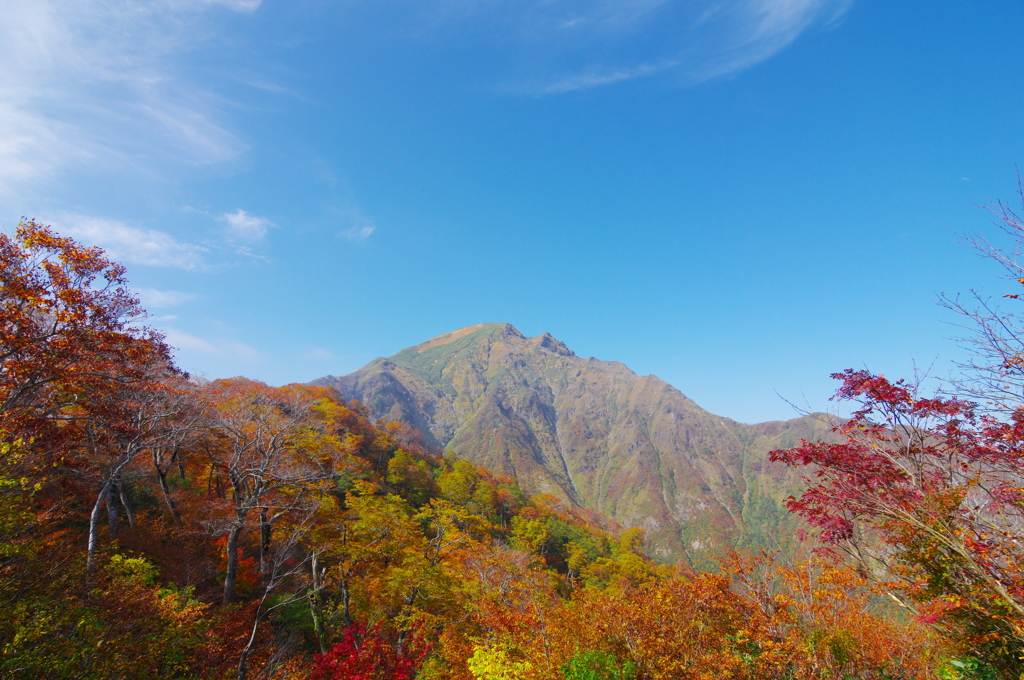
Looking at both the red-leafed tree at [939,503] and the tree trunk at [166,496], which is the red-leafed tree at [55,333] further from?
the red-leafed tree at [939,503]

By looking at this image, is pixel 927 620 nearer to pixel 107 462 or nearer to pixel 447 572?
pixel 447 572

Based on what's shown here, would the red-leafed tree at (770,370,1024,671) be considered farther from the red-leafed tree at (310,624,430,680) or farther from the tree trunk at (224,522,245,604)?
the tree trunk at (224,522,245,604)

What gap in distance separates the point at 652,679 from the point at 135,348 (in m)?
17.2

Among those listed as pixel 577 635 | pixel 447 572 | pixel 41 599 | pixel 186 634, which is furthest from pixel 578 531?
pixel 41 599

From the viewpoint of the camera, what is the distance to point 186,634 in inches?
387

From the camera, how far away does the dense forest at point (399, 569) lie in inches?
249

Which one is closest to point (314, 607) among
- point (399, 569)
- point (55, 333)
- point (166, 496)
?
point (399, 569)

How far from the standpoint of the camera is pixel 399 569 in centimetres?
1833

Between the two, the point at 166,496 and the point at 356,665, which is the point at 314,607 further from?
the point at 166,496

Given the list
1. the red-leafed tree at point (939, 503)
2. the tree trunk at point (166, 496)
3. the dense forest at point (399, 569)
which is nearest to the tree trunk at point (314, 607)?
the dense forest at point (399, 569)

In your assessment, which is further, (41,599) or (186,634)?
(186,634)

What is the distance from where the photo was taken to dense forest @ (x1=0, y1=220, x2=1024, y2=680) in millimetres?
6312

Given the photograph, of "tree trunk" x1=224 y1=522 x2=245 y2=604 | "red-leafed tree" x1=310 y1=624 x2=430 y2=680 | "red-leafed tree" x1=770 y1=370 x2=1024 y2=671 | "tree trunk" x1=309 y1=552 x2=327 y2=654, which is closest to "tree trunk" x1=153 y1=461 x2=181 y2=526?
"tree trunk" x1=224 y1=522 x2=245 y2=604

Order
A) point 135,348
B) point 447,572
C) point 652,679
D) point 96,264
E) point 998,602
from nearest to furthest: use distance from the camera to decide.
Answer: point 998,602
point 652,679
point 96,264
point 135,348
point 447,572
